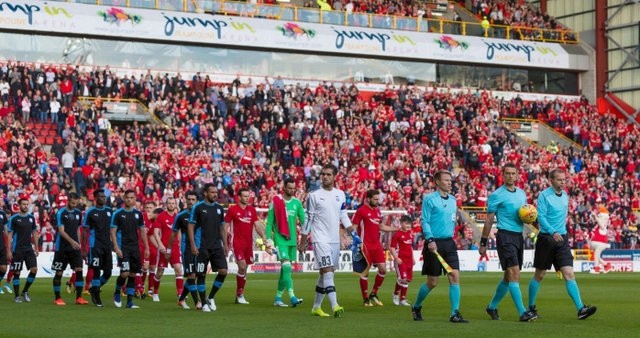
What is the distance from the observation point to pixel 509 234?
17.2 meters

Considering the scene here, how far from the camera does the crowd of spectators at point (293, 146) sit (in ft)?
140

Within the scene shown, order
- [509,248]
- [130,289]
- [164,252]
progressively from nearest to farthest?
1. [509,248]
2. [130,289]
3. [164,252]

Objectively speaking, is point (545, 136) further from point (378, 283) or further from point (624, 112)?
point (378, 283)

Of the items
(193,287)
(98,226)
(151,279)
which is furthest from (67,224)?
(193,287)

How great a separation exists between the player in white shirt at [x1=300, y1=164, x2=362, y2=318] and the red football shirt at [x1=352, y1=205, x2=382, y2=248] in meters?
4.13

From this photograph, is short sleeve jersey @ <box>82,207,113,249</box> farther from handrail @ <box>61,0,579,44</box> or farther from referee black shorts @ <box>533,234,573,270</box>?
handrail @ <box>61,0,579,44</box>

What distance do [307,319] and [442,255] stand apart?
2395 millimetres

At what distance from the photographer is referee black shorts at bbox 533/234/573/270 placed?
56.9 feet

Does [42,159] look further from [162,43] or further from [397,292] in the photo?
[397,292]

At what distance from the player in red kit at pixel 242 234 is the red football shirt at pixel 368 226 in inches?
78.1

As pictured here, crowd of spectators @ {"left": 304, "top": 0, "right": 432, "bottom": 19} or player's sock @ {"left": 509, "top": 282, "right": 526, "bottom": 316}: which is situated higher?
crowd of spectators @ {"left": 304, "top": 0, "right": 432, "bottom": 19}

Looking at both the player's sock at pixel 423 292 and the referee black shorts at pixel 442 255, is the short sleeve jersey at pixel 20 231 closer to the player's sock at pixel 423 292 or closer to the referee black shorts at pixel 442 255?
the player's sock at pixel 423 292

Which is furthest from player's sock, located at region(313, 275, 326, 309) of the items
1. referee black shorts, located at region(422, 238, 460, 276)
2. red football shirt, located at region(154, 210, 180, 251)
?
red football shirt, located at region(154, 210, 180, 251)

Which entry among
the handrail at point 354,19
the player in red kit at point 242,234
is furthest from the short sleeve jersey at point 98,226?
the handrail at point 354,19
